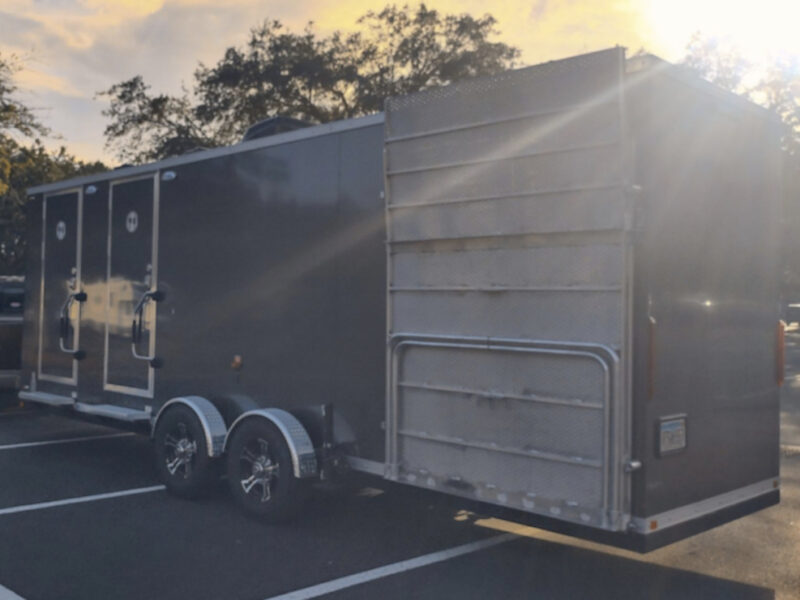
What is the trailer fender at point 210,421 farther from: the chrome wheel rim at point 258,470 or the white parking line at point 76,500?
the white parking line at point 76,500

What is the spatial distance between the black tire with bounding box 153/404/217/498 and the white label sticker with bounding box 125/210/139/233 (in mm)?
2004

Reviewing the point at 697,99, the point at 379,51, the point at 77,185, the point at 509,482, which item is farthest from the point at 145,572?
the point at 379,51

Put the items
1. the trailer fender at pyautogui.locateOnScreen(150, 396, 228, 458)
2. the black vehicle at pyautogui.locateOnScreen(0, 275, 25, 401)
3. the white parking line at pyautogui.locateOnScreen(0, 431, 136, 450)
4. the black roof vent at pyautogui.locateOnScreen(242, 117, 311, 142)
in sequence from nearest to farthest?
1. the trailer fender at pyautogui.locateOnScreen(150, 396, 228, 458)
2. the black roof vent at pyautogui.locateOnScreen(242, 117, 311, 142)
3. the white parking line at pyautogui.locateOnScreen(0, 431, 136, 450)
4. the black vehicle at pyautogui.locateOnScreen(0, 275, 25, 401)

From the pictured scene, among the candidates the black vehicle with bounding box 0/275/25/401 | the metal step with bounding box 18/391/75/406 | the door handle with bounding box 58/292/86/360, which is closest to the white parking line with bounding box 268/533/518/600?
the metal step with bounding box 18/391/75/406

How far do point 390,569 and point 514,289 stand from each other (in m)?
1.92

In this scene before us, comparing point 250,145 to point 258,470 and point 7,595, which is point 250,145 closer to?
point 258,470

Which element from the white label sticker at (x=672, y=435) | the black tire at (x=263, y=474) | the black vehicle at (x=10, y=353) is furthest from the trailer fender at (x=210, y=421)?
the black vehicle at (x=10, y=353)

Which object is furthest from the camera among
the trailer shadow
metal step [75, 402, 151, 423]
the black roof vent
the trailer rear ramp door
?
metal step [75, 402, 151, 423]

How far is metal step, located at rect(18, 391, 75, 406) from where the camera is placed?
29.5 ft

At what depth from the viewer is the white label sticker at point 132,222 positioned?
827 cm

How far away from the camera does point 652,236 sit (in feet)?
15.5

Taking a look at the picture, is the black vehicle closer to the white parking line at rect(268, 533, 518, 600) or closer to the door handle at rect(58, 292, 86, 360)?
the door handle at rect(58, 292, 86, 360)

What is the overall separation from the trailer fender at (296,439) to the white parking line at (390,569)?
89cm

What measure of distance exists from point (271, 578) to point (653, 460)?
2.36m
